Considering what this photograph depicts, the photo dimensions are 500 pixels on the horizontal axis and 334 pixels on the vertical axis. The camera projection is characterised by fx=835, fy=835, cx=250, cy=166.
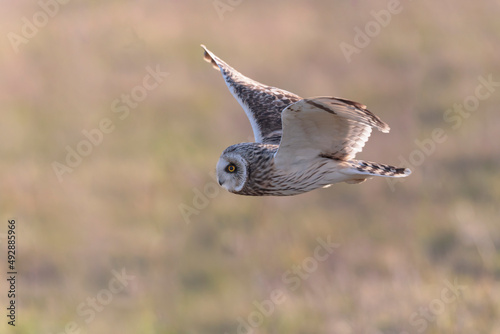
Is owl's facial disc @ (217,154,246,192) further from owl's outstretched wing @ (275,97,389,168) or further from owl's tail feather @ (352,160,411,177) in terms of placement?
owl's tail feather @ (352,160,411,177)

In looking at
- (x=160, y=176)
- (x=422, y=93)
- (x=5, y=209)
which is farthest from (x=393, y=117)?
(x=5, y=209)

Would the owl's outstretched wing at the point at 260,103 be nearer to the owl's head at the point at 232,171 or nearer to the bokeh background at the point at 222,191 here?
the owl's head at the point at 232,171

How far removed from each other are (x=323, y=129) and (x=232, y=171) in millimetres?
569

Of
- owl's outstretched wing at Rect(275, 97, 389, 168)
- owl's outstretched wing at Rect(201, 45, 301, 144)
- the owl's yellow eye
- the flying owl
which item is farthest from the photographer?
owl's outstretched wing at Rect(201, 45, 301, 144)

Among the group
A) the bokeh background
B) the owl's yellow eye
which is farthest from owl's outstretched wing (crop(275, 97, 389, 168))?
the bokeh background

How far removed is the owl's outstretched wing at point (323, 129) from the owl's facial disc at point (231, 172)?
0.22 meters

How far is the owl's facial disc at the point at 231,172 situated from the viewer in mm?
4715

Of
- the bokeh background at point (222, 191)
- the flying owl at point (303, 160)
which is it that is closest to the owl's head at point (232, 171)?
the flying owl at point (303, 160)

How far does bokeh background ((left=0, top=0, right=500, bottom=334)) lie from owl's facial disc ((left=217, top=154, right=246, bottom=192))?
5118 millimetres

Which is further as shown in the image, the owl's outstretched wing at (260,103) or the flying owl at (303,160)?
the owl's outstretched wing at (260,103)

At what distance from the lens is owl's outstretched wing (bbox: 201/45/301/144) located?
565cm

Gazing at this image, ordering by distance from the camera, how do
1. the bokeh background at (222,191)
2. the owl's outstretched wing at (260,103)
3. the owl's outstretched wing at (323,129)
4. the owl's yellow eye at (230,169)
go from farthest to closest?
1. the bokeh background at (222,191)
2. the owl's outstretched wing at (260,103)
3. the owl's yellow eye at (230,169)
4. the owl's outstretched wing at (323,129)

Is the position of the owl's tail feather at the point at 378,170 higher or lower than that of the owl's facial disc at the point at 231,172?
lower

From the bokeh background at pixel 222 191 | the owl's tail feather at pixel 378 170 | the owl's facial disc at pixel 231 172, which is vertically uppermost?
the owl's facial disc at pixel 231 172
